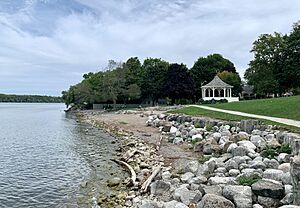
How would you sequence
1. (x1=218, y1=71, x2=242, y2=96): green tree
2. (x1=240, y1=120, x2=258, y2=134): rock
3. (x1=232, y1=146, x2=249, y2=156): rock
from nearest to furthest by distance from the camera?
(x1=232, y1=146, x2=249, y2=156): rock, (x1=240, y1=120, x2=258, y2=134): rock, (x1=218, y1=71, x2=242, y2=96): green tree

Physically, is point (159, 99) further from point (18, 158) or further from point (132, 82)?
point (18, 158)

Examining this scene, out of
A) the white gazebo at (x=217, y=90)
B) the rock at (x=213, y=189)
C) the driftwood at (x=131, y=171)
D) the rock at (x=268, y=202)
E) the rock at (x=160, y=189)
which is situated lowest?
the driftwood at (x=131, y=171)

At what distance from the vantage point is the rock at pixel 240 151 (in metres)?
11.7

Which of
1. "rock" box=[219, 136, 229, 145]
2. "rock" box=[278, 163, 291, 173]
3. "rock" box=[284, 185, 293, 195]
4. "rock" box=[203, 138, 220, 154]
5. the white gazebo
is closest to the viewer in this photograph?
"rock" box=[284, 185, 293, 195]

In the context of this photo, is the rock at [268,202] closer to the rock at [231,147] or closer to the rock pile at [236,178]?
the rock pile at [236,178]

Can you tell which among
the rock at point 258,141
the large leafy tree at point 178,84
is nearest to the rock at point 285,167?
the rock at point 258,141

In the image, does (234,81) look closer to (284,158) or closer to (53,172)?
(53,172)

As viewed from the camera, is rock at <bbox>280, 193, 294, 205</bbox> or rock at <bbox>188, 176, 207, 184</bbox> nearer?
rock at <bbox>280, 193, 294, 205</bbox>

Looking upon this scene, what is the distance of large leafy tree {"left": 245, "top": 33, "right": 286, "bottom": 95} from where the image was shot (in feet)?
156

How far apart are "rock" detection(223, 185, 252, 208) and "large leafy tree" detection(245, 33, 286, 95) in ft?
139

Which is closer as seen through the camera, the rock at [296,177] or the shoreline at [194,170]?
the rock at [296,177]

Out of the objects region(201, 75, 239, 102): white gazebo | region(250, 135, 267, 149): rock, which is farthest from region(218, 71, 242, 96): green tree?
region(250, 135, 267, 149): rock

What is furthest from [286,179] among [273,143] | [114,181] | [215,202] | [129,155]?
[129,155]

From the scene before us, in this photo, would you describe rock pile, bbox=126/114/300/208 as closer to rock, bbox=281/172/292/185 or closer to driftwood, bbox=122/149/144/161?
rock, bbox=281/172/292/185
